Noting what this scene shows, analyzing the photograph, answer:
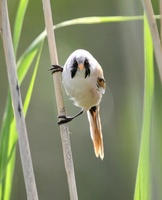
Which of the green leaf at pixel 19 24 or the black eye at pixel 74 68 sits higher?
the green leaf at pixel 19 24

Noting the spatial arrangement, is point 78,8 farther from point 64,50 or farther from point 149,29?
point 149,29

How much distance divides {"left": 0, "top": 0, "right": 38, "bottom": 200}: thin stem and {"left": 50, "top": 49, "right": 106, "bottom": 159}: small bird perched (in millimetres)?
298

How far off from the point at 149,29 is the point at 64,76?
0.40 metres

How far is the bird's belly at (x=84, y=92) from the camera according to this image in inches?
56.6

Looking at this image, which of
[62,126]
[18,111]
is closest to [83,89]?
[62,126]

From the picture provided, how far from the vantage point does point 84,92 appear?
1458mm

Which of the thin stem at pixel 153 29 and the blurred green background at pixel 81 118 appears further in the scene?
the blurred green background at pixel 81 118

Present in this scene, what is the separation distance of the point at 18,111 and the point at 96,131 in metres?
0.42

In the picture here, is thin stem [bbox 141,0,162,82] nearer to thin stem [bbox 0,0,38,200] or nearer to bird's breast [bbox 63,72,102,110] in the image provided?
thin stem [bbox 0,0,38,200]

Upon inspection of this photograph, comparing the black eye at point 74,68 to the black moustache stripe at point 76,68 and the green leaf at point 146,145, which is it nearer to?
the black moustache stripe at point 76,68

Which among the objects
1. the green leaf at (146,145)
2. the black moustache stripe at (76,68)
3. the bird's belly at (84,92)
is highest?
the black moustache stripe at (76,68)

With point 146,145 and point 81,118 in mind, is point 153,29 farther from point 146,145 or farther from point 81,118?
point 81,118

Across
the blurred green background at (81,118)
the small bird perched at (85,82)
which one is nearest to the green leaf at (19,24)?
the small bird perched at (85,82)

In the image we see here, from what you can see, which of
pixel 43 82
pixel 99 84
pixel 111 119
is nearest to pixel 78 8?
pixel 43 82
